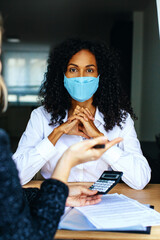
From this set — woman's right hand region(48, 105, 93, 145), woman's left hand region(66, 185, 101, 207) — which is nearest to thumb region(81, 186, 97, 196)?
woman's left hand region(66, 185, 101, 207)

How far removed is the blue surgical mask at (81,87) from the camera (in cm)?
187

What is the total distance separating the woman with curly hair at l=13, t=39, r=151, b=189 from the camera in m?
1.69

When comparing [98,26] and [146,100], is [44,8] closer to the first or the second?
[98,26]

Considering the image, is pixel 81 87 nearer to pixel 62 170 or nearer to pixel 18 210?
pixel 62 170

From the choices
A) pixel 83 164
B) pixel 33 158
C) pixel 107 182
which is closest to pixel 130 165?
pixel 83 164

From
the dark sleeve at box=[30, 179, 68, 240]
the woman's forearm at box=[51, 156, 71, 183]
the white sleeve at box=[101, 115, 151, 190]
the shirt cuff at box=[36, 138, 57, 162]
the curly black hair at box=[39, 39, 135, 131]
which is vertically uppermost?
the curly black hair at box=[39, 39, 135, 131]

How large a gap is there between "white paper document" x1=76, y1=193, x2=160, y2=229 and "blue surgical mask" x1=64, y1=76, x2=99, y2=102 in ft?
2.63

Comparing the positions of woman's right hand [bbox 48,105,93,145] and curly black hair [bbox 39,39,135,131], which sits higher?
curly black hair [bbox 39,39,135,131]

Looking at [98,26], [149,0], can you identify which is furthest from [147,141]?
[98,26]

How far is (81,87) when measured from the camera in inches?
73.5

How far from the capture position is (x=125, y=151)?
1.78 meters

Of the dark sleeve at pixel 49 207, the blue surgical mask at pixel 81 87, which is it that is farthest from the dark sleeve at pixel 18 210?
the blue surgical mask at pixel 81 87

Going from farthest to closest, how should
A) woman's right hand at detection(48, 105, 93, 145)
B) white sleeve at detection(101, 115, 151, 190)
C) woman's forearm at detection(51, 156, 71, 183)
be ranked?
woman's right hand at detection(48, 105, 93, 145)
white sleeve at detection(101, 115, 151, 190)
woman's forearm at detection(51, 156, 71, 183)

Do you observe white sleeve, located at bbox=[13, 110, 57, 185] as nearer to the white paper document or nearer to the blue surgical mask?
the blue surgical mask
